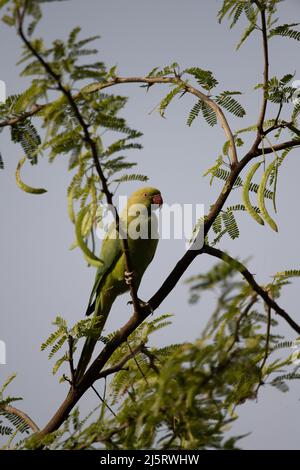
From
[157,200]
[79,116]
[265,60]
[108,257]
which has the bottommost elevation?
[79,116]

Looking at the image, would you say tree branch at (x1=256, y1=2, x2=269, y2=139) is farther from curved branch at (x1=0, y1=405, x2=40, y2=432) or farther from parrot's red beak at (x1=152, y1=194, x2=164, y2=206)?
parrot's red beak at (x1=152, y1=194, x2=164, y2=206)

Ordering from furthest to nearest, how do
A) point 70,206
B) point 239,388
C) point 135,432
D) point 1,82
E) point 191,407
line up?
point 1,82 → point 239,388 → point 70,206 → point 135,432 → point 191,407

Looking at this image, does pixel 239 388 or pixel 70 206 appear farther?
pixel 239 388

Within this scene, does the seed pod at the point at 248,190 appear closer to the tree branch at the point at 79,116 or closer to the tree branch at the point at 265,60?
the tree branch at the point at 265,60

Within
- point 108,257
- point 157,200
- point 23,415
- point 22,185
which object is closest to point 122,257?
point 108,257

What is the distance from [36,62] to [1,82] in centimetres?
78

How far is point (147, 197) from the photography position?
177 inches

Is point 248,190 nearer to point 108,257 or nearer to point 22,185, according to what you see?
point 22,185

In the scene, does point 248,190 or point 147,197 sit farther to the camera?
point 147,197

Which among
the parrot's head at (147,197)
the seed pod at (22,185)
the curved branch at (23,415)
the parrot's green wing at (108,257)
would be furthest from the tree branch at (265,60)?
the parrot's head at (147,197)

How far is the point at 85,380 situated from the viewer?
2311 mm
